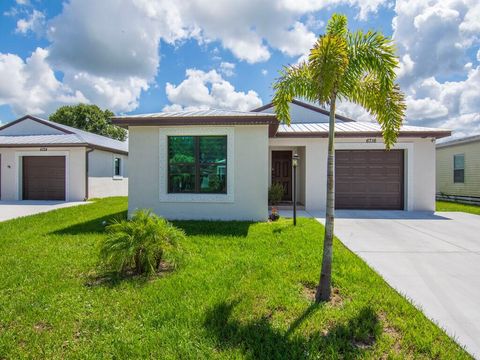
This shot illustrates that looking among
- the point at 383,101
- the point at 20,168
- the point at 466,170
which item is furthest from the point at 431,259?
the point at 20,168

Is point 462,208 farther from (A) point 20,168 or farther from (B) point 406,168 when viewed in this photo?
(A) point 20,168

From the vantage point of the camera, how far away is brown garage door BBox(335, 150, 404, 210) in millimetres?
10367

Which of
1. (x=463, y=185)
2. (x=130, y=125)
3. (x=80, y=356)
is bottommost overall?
(x=80, y=356)

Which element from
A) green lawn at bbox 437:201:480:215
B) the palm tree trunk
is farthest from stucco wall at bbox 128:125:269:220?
green lawn at bbox 437:201:480:215

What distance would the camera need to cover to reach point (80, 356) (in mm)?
2340

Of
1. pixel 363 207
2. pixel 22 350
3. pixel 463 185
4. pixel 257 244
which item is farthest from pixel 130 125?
pixel 463 185

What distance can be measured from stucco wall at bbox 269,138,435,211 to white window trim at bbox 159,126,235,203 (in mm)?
3293

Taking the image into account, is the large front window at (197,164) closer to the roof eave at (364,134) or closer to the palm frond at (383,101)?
the roof eave at (364,134)

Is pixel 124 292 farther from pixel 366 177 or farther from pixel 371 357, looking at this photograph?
pixel 366 177

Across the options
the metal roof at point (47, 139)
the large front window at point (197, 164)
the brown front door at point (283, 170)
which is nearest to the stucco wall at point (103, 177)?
the metal roof at point (47, 139)

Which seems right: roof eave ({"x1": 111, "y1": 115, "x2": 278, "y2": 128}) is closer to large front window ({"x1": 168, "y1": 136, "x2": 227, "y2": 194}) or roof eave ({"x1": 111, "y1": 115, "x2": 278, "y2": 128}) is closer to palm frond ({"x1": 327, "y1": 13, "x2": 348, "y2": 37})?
large front window ({"x1": 168, "y1": 136, "x2": 227, "y2": 194})

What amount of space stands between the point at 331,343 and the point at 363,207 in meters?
9.04

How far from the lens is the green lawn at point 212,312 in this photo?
242 centimetres

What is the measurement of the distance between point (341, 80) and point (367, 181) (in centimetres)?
833
